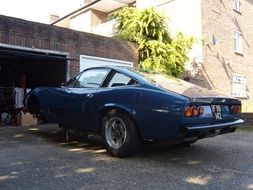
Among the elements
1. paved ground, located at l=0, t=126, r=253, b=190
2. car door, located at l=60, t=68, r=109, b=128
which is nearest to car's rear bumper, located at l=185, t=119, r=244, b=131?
paved ground, located at l=0, t=126, r=253, b=190

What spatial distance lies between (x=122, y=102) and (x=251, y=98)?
17952mm

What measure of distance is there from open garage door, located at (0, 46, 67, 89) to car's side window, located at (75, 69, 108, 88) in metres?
4.00

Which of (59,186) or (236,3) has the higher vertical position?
(236,3)

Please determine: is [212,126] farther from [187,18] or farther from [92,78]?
[187,18]

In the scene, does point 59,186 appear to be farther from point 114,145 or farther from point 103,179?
point 114,145

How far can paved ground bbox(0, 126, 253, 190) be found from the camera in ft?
14.7

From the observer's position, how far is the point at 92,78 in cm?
672

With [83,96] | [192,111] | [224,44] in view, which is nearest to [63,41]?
[83,96]

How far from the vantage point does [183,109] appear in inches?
201

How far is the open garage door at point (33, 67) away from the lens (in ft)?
35.8

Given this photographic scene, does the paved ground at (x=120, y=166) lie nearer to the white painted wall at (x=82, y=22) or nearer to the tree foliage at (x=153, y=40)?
the tree foliage at (x=153, y=40)

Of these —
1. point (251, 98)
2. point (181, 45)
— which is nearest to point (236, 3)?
point (251, 98)

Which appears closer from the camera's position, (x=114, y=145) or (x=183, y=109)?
(x=183, y=109)

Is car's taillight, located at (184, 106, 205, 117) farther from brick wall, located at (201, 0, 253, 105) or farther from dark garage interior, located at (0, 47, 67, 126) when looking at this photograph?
brick wall, located at (201, 0, 253, 105)
